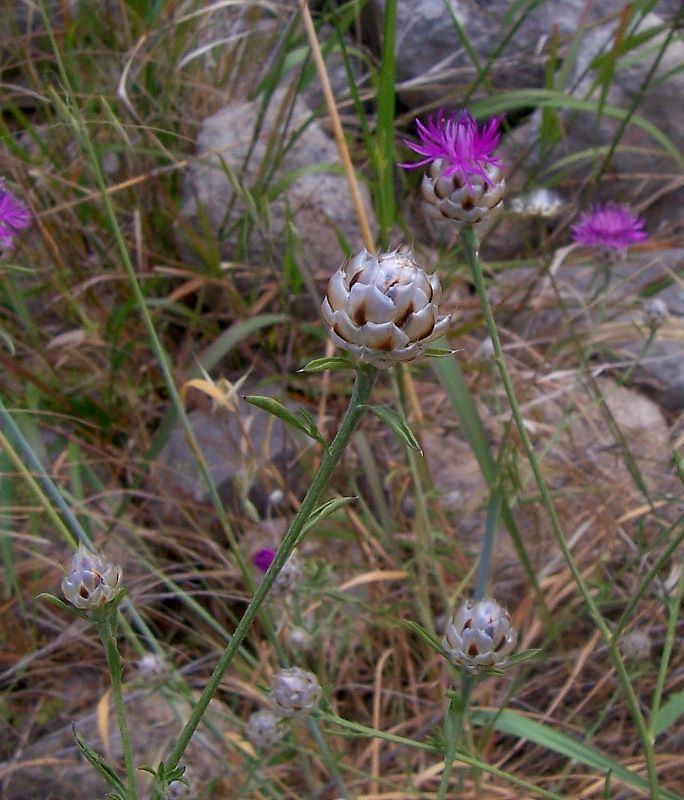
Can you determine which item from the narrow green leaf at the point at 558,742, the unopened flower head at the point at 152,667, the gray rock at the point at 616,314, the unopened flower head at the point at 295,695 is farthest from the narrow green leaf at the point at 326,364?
the gray rock at the point at 616,314

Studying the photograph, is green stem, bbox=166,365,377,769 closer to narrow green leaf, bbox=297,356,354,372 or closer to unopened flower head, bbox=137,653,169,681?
narrow green leaf, bbox=297,356,354,372

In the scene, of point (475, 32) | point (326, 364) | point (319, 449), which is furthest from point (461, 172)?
point (475, 32)

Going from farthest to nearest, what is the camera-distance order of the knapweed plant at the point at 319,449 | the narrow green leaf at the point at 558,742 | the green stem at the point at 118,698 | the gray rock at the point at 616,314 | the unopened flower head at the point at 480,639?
1. the gray rock at the point at 616,314
2. the knapweed plant at the point at 319,449
3. the narrow green leaf at the point at 558,742
4. the unopened flower head at the point at 480,639
5. the green stem at the point at 118,698

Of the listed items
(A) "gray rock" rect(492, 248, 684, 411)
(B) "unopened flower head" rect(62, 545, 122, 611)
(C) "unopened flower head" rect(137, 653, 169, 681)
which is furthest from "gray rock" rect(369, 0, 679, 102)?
(B) "unopened flower head" rect(62, 545, 122, 611)

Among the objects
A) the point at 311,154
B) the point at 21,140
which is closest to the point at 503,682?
the point at 311,154

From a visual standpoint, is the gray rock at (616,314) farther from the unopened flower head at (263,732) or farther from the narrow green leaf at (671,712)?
the unopened flower head at (263,732)

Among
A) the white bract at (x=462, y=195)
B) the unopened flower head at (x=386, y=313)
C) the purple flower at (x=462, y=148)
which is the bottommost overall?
the white bract at (x=462, y=195)

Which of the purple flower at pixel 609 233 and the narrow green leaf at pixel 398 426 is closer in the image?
the narrow green leaf at pixel 398 426
